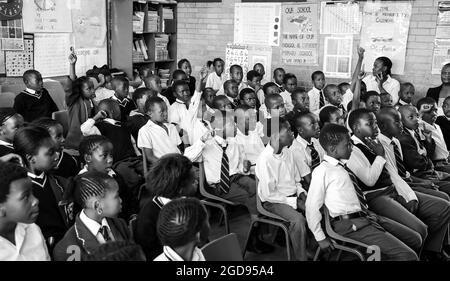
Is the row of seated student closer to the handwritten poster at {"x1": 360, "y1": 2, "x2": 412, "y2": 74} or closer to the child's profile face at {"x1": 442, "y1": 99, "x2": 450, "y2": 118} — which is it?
the child's profile face at {"x1": 442, "y1": 99, "x2": 450, "y2": 118}

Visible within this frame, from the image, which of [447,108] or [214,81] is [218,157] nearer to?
[447,108]

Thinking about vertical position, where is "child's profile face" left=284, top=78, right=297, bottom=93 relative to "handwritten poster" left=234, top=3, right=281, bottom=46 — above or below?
below

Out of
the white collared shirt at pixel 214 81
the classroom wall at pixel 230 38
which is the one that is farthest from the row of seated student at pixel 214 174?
the white collared shirt at pixel 214 81

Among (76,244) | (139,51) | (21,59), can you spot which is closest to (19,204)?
(76,244)

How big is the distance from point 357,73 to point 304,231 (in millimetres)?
2890

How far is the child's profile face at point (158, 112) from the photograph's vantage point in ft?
11.8

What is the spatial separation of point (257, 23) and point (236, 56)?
593mm

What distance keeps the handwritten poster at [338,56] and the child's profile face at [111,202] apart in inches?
186

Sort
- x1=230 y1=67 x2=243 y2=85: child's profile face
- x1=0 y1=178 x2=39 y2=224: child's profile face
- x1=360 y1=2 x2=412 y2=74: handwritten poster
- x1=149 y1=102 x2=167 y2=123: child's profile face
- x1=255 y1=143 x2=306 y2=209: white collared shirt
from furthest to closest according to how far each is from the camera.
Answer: x1=230 y1=67 x2=243 y2=85: child's profile face < x1=360 y1=2 x2=412 y2=74: handwritten poster < x1=149 y1=102 x2=167 y2=123: child's profile face < x1=255 y1=143 x2=306 y2=209: white collared shirt < x1=0 y1=178 x2=39 y2=224: child's profile face

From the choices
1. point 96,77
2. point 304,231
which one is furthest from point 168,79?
point 304,231

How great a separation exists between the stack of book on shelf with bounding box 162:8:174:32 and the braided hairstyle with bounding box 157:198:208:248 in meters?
6.05

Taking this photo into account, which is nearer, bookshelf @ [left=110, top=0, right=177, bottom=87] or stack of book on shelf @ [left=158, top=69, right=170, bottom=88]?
bookshelf @ [left=110, top=0, right=177, bottom=87]

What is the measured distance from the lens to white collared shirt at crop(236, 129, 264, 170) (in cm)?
364

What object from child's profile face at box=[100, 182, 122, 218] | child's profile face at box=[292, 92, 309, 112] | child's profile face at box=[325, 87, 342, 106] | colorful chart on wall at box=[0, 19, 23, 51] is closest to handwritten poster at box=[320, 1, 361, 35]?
child's profile face at box=[325, 87, 342, 106]
